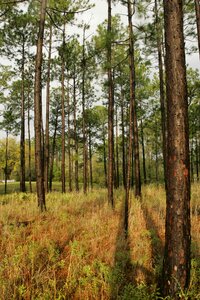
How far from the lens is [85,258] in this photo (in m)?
4.07

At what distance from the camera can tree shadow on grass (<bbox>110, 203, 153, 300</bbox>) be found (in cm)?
304

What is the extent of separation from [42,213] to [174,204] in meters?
5.12

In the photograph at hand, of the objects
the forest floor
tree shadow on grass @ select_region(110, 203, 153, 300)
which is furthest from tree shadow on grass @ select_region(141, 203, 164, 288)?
tree shadow on grass @ select_region(110, 203, 153, 300)

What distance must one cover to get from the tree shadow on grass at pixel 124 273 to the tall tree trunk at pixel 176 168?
1.65 ft

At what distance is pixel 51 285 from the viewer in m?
3.17

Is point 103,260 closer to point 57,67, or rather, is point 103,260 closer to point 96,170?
point 57,67

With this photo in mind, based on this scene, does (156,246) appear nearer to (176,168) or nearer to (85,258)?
(85,258)

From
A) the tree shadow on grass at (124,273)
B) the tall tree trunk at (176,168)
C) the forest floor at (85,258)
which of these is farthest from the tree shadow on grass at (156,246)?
the tall tree trunk at (176,168)

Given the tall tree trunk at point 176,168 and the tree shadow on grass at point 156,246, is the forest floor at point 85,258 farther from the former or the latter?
the tall tree trunk at point 176,168

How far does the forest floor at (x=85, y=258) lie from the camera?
10.0 ft

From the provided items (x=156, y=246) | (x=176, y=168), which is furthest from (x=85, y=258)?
(x=176, y=168)

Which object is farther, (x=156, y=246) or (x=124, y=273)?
(x=156, y=246)

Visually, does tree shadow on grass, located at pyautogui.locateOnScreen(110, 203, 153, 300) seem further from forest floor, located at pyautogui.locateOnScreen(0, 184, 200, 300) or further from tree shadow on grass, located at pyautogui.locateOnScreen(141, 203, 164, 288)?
tree shadow on grass, located at pyautogui.locateOnScreen(141, 203, 164, 288)

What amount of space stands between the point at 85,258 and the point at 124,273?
0.76m
